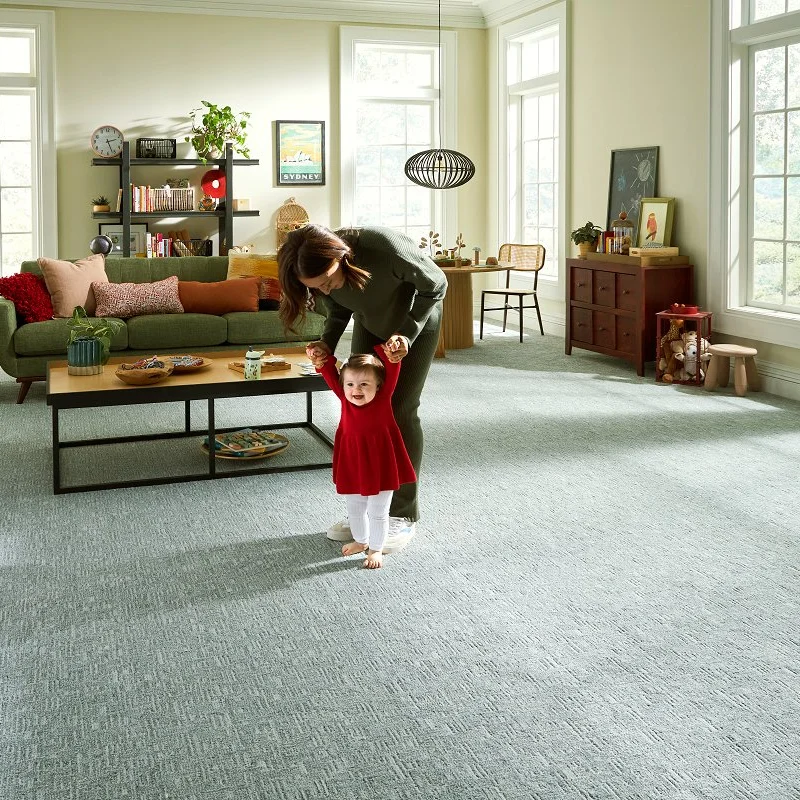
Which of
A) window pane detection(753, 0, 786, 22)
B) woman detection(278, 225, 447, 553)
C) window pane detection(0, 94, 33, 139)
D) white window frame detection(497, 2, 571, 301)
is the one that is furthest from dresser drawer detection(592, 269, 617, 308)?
window pane detection(0, 94, 33, 139)

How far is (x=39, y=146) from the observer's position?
9.23 m

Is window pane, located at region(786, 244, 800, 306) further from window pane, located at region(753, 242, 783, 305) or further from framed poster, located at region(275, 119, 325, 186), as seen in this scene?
framed poster, located at region(275, 119, 325, 186)

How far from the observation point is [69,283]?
22.6ft

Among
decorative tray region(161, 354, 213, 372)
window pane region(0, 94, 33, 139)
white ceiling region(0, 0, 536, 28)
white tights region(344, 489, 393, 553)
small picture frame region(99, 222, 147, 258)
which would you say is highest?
white ceiling region(0, 0, 536, 28)

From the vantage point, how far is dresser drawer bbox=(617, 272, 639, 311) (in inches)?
290

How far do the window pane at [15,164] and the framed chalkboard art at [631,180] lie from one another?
5.37 m

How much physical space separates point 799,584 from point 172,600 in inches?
81.2

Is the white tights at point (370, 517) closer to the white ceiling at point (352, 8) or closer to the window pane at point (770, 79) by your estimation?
the window pane at point (770, 79)

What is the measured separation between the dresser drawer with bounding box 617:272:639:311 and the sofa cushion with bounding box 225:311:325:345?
2307mm

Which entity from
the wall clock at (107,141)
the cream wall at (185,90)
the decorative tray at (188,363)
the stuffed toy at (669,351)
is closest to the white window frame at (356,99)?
the cream wall at (185,90)

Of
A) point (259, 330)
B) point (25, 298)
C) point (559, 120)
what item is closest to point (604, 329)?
point (559, 120)

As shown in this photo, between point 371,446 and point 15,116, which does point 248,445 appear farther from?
point 15,116

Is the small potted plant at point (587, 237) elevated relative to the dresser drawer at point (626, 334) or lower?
elevated

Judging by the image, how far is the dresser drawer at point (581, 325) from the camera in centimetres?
803
